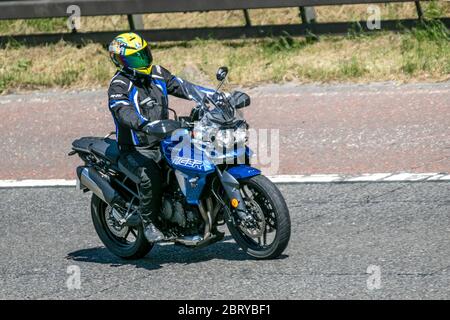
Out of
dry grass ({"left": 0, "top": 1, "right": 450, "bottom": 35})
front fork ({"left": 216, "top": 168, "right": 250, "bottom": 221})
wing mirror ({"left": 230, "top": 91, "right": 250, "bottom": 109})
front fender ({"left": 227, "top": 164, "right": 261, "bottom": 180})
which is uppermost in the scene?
dry grass ({"left": 0, "top": 1, "right": 450, "bottom": 35})

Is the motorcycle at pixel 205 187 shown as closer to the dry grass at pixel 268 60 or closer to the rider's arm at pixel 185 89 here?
the rider's arm at pixel 185 89

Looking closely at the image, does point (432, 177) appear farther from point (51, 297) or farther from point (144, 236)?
point (51, 297)

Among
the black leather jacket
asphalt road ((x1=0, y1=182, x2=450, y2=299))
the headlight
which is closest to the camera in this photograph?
asphalt road ((x1=0, y1=182, x2=450, y2=299))

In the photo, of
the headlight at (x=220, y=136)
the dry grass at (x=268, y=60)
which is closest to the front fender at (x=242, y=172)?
the headlight at (x=220, y=136)

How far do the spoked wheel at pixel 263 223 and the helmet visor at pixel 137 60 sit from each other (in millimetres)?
1162

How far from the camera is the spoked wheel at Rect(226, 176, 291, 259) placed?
771cm

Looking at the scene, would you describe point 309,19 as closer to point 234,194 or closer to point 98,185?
point 98,185

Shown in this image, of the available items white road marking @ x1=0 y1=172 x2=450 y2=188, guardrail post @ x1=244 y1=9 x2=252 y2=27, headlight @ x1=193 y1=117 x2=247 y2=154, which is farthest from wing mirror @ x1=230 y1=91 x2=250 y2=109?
guardrail post @ x1=244 y1=9 x2=252 y2=27

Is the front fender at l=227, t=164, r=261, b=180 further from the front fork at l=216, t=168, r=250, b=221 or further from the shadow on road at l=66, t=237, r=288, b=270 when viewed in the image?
the shadow on road at l=66, t=237, r=288, b=270

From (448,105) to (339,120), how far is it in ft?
3.95

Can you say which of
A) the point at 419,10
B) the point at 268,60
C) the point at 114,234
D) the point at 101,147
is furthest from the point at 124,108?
the point at 419,10

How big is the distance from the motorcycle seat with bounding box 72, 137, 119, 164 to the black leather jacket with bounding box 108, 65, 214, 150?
15 cm

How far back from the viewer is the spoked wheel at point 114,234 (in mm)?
8602

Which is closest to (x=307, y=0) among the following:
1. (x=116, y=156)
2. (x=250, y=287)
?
(x=116, y=156)
